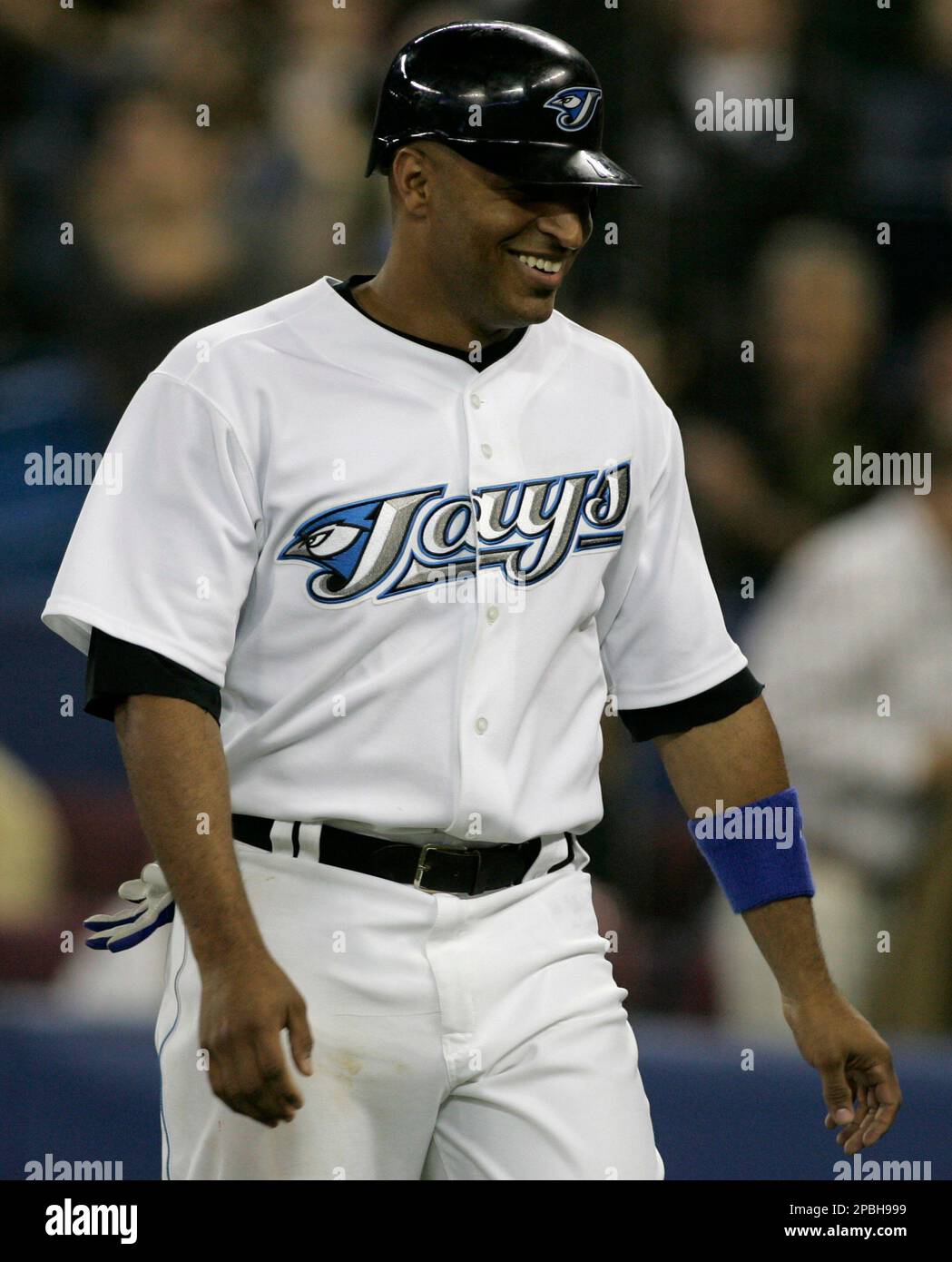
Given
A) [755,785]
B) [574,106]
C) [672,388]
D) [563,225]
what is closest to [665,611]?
[755,785]

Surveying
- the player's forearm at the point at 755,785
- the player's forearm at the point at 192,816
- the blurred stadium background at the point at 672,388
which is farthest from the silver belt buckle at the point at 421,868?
the blurred stadium background at the point at 672,388

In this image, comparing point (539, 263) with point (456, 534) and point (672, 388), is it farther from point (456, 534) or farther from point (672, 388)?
point (672, 388)

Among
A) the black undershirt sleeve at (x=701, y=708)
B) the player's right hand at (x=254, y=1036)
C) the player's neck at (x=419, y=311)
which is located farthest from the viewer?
the black undershirt sleeve at (x=701, y=708)

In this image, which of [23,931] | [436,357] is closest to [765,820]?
[436,357]

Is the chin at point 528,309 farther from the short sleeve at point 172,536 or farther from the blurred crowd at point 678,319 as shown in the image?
the blurred crowd at point 678,319

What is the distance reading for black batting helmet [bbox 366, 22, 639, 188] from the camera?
201 centimetres

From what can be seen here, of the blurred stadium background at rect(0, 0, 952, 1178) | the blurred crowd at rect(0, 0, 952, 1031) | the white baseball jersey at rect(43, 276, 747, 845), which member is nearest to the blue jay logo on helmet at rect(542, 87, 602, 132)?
the white baseball jersey at rect(43, 276, 747, 845)

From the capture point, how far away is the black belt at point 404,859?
203cm

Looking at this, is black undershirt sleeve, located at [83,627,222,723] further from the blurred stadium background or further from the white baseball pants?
the blurred stadium background

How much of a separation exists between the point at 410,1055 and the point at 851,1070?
52 centimetres

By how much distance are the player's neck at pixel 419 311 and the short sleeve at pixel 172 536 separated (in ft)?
0.91

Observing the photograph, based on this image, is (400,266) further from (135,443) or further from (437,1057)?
(437,1057)

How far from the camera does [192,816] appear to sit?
1861 millimetres

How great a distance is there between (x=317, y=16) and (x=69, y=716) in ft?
6.09
